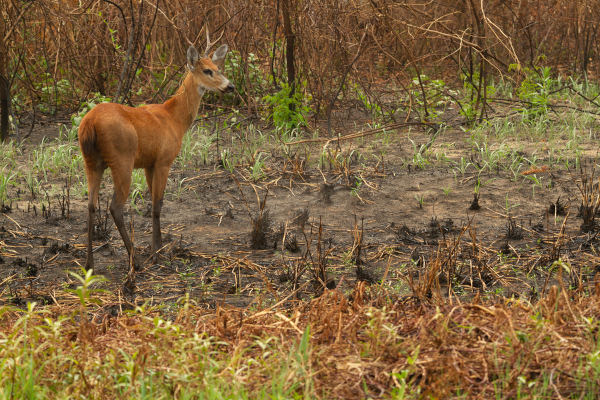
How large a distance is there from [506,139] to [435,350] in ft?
18.8

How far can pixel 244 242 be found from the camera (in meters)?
6.07

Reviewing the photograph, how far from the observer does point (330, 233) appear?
6207 mm

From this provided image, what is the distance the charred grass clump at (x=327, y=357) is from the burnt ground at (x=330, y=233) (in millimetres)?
453

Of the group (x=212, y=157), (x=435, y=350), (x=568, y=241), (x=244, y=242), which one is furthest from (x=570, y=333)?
(x=212, y=157)

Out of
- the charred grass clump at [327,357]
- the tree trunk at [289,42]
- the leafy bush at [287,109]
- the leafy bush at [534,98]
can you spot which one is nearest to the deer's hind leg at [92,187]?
the charred grass clump at [327,357]

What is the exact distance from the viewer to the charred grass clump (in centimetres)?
305

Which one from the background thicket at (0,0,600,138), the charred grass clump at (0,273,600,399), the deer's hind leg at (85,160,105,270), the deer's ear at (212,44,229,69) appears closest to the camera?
the charred grass clump at (0,273,600,399)

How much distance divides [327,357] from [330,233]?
2.93 m

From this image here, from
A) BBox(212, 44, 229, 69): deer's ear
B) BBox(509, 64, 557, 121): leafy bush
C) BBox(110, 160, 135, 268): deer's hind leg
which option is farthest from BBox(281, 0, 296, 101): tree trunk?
BBox(110, 160, 135, 268): deer's hind leg

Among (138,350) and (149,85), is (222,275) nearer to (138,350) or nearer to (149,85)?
(138,350)

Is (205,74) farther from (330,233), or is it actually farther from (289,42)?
(289,42)

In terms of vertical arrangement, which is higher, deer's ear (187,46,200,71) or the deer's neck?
deer's ear (187,46,200,71)

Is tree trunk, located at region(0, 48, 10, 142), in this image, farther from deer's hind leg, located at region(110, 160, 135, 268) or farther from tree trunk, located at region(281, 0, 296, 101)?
deer's hind leg, located at region(110, 160, 135, 268)

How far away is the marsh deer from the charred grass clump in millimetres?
1753
